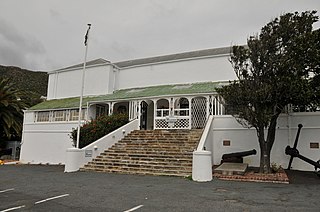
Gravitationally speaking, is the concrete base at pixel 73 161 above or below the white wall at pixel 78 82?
below

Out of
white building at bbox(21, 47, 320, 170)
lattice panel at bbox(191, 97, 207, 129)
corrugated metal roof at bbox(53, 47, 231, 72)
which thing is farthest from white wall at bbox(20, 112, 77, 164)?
lattice panel at bbox(191, 97, 207, 129)

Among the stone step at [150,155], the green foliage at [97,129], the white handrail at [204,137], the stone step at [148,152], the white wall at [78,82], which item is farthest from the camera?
the white wall at [78,82]

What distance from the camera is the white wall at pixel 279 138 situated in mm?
13930

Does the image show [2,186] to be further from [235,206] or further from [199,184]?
[235,206]

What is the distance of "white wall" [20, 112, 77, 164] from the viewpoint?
21.5m

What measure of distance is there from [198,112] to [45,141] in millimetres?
12629

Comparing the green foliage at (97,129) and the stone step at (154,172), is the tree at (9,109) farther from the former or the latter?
the stone step at (154,172)

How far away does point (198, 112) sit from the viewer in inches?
754

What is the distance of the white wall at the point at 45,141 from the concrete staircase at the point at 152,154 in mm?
6833

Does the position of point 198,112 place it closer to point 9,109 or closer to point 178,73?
point 178,73

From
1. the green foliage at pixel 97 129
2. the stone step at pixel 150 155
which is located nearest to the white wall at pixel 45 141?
the green foliage at pixel 97 129

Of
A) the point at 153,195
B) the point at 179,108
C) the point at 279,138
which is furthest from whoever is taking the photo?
the point at 179,108

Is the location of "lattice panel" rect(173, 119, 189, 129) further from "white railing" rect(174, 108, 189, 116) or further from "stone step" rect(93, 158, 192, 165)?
"stone step" rect(93, 158, 192, 165)

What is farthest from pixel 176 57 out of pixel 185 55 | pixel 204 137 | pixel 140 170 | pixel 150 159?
pixel 140 170
